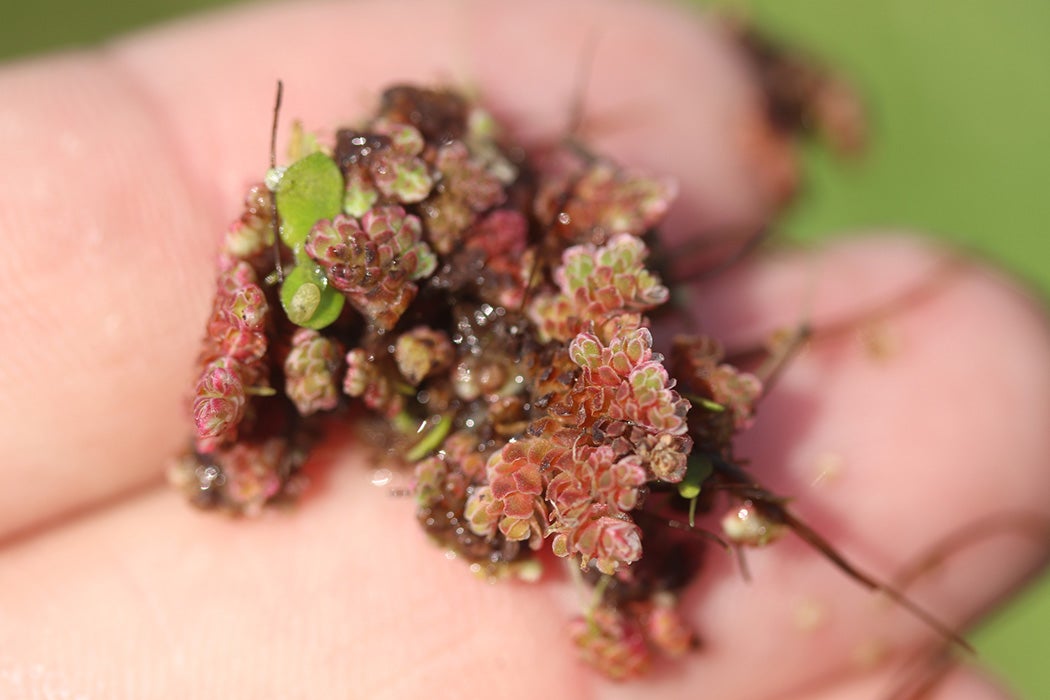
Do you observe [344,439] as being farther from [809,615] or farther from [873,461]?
[873,461]

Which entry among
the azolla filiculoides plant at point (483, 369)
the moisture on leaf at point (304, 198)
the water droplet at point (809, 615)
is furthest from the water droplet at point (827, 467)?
the moisture on leaf at point (304, 198)

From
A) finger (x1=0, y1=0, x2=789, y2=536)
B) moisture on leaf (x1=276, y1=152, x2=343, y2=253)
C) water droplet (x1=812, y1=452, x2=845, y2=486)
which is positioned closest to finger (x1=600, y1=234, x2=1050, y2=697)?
water droplet (x1=812, y1=452, x2=845, y2=486)

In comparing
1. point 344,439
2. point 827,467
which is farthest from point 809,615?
point 344,439

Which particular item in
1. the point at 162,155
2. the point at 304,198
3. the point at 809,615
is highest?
the point at 304,198

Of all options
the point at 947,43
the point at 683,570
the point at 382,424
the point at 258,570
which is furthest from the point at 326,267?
the point at 947,43

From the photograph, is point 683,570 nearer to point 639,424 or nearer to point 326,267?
point 639,424

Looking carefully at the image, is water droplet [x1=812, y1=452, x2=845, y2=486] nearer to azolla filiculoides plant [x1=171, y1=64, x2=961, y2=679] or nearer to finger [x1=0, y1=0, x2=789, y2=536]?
azolla filiculoides plant [x1=171, y1=64, x2=961, y2=679]
